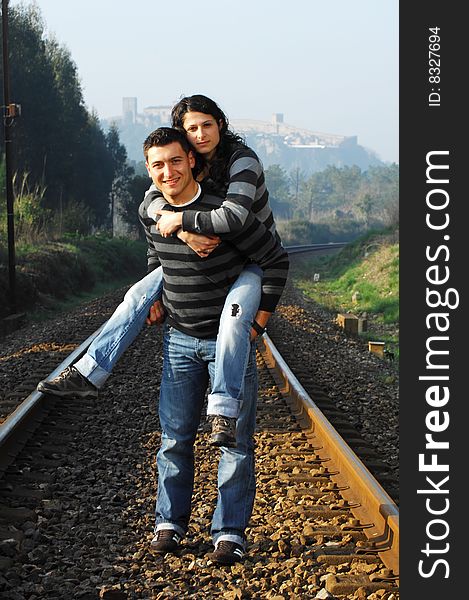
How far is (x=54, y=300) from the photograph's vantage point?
20562 millimetres

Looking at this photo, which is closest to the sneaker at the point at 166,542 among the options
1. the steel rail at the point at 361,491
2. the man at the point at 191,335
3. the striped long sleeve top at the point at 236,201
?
the man at the point at 191,335

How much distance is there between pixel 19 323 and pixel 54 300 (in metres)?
3.90

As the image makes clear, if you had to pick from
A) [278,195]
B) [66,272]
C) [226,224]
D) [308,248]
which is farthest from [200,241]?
[278,195]

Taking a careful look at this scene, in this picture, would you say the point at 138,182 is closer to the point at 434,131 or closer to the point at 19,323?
the point at 19,323

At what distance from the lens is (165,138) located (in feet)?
13.3

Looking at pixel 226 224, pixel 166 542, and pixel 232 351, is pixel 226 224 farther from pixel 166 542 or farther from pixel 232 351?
pixel 166 542

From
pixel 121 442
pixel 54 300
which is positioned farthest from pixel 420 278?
pixel 54 300

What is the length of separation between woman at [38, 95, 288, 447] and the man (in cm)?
7

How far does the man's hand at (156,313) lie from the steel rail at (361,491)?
4.65 ft

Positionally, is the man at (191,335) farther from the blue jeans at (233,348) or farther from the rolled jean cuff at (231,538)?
the blue jeans at (233,348)

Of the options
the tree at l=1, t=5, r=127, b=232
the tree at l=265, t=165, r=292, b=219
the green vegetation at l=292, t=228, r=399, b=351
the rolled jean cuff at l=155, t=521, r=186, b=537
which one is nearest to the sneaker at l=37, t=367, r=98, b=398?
the rolled jean cuff at l=155, t=521, r=186, b=537

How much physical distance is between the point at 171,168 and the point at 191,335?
0.74 m

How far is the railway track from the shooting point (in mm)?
4215

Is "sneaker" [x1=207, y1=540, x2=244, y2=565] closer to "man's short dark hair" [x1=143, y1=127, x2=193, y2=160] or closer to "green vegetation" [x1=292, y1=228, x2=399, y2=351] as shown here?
"man's short dark hair" [x1=143, y1=127, x2=193, y2=160]
